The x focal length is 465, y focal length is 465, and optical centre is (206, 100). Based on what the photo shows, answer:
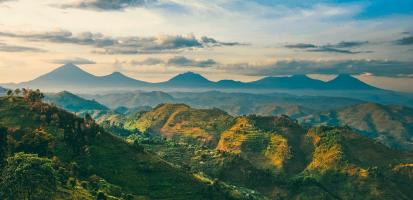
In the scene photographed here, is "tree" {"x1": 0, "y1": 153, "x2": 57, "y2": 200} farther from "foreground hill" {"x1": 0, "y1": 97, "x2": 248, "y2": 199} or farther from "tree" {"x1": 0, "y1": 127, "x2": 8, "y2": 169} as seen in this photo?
"tree" {"x1": 0, "y1": 127, "x2": 8, "y2": 169}

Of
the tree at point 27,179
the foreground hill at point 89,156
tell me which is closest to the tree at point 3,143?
the foreground hill at point 89,156

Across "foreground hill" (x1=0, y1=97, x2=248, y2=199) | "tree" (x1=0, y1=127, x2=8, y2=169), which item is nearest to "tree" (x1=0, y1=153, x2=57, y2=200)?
"foreground hill" (x1=0, y1=97, x2=248, y2=199)

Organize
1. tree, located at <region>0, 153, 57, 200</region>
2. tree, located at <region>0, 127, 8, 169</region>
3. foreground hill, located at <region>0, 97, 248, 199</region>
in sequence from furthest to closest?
foreground hill, located at <region>0, 97, 248, 199</region> < tree, located at <region>0, 127, 8, 169</region> < tree, located at <region>0, 153, 57, 200</region>

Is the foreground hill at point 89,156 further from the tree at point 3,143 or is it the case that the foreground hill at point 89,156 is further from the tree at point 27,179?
the tree at point 27,179

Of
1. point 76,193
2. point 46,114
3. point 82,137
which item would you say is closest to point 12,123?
point 46,114

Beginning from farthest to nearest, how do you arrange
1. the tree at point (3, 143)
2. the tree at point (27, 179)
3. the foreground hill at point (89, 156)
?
the foreground hill at point (89, 156)
the tree at point (3, 143)
the tree at point (27, 179)

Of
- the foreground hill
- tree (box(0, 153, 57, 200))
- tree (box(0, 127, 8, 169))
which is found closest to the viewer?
tree (box(0, 153, 57, 200))

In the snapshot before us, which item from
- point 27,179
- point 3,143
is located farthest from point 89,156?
point 27,179
